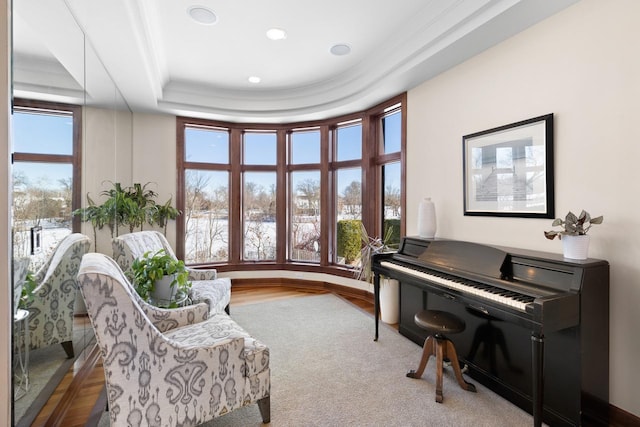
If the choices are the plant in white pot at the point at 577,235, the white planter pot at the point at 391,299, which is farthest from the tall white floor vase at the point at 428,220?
the plant in white pot at the point at 577,235

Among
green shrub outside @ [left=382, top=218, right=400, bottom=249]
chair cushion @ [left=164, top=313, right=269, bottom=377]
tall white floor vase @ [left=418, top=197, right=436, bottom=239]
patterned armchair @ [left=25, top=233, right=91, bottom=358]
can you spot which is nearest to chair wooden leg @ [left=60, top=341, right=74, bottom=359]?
patterned armchair @ [left=25, top=233, right=91, bottom=358]

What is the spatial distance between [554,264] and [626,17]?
1.52 meters

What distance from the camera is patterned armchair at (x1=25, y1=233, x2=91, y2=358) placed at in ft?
5.81

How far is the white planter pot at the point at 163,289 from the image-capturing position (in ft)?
8.12

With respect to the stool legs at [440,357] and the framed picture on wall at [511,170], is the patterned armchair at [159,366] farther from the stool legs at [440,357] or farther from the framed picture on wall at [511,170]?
the framed picture on wall at [511,170]

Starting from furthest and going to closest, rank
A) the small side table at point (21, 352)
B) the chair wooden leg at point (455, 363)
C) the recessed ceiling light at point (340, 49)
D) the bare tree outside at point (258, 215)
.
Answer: the bare tree outside at point (258, 215) < the recessed ceiling light at point (340, 49) < the chair wooden leg at point (455, 363) < the small side table at point (21, 352)

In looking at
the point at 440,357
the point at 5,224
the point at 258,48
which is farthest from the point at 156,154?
the point at 440,357

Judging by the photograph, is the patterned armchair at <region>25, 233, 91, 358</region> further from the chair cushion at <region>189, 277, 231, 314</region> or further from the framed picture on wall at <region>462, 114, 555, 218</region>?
the framed picture on wall at <region>462, 114, 555, 218</region>

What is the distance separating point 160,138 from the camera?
15.3 ft

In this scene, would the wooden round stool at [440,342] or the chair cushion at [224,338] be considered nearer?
the chair cushion at [224,338]

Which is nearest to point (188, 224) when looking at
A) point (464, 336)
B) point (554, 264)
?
point (464, 336)

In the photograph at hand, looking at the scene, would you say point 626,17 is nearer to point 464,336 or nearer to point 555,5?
point 555,5

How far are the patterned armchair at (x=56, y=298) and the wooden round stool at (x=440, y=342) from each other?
235 centimetres

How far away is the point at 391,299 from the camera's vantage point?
3.50 meters
